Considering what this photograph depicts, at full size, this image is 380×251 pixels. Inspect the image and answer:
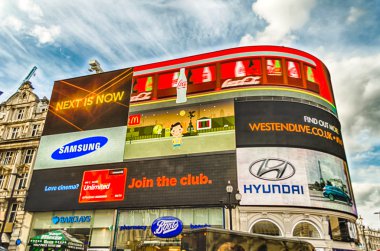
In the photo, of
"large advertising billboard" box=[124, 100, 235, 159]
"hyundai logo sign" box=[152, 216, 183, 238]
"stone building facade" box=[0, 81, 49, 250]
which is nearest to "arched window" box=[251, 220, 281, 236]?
A: "hyundai logo sign" box=[152, 216, 183, 238]

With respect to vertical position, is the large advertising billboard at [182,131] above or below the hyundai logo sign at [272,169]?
A: above

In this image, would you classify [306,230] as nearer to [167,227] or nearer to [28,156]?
[167,227]

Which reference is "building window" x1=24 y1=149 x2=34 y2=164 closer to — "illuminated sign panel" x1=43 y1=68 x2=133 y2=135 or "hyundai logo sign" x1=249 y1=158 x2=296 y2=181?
"illuminated sign panel" x1=43 y1=68 x2=133 y2=135

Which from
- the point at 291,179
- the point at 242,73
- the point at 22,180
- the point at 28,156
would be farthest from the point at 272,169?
→ the point at 28,156

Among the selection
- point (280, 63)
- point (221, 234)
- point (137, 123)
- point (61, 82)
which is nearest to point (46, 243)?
point (137, 123)

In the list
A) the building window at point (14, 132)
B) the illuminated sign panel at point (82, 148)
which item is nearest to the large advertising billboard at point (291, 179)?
the illuminated sign panel at point (82, 148)

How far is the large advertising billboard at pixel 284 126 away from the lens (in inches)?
1233

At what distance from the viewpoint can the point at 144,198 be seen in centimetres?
3216

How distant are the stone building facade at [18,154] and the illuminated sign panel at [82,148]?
11.1 ft

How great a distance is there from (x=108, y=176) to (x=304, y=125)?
22.0m

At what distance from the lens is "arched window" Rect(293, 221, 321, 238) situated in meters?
28.4

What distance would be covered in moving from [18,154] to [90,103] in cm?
1273

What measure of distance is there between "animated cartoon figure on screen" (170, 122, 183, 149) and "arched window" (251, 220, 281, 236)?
1133 centimetres

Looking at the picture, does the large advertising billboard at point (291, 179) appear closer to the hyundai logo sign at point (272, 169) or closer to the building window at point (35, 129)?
the hyundai logo sign at point (272, 169)
